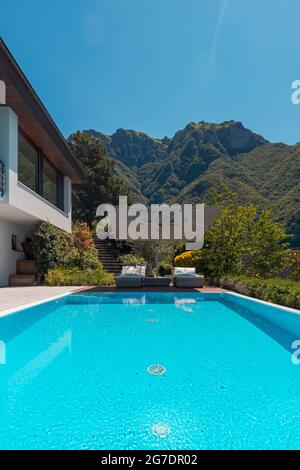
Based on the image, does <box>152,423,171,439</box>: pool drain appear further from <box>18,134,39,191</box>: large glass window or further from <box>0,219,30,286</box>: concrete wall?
<box>18,134,39,191</box>: large glass window

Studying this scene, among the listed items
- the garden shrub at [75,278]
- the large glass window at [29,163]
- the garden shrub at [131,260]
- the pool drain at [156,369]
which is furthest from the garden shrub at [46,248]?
the pool drain at [156,369]

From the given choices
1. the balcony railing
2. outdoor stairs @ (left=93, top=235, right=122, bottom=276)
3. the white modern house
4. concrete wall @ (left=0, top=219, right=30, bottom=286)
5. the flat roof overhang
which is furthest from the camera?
outdoor stairs @ (left=93, top=235, right=122, bottom=276)

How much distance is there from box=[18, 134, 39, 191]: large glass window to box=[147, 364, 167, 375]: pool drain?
11.3 metres

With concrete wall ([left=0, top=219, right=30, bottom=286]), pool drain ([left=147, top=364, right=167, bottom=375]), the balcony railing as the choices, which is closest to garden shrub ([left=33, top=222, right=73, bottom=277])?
concrete wall ([left=0, top=219, right=30, bottom=286])

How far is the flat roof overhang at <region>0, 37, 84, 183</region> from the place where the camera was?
334 inches

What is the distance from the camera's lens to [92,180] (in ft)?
100

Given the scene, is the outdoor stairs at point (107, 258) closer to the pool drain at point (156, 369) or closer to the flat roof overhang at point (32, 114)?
the flat roof overhang at point (32, 114)

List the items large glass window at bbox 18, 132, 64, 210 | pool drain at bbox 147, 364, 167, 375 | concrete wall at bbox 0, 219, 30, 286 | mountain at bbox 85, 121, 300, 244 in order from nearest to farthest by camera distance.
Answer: pool drain at bbox 147, 364, 167, 375, concrete wall at bbox 0, 219, 30, 286, large glass window at bbox 18, 132, 64, 210, mountain at bbox 85, 121, 300, 244

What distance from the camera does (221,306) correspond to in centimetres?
867

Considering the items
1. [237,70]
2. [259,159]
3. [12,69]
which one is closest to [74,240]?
[12,69]

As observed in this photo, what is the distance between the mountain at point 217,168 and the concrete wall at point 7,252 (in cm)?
2638

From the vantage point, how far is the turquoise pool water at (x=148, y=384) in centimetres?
216

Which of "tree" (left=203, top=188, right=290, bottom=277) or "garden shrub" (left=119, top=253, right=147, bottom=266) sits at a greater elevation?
"tree" (left=203, top=188, right=290, bottom=277)

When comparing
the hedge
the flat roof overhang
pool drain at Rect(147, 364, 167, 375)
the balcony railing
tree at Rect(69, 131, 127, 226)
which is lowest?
pool drain at Rect(147, 364, 167, 375)
